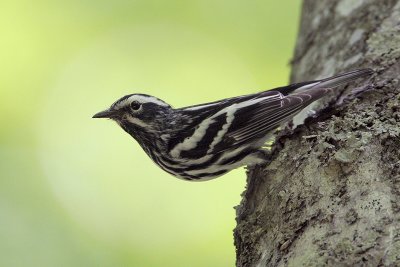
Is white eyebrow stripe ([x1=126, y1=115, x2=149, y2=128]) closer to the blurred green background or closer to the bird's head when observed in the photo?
the bird's head

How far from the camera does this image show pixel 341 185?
2.71 meters

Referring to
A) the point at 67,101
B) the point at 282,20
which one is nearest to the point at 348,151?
the point at 282,20

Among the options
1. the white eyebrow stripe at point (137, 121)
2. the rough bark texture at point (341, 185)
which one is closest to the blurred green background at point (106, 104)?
the white eyebrow stripe at point (137, 121)

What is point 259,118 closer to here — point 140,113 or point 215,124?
point 215,124

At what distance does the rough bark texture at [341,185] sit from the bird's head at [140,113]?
931mm

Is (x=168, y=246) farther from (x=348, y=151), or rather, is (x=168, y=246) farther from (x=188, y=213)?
(x=348, y=151)

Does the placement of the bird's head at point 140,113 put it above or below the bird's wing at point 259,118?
above

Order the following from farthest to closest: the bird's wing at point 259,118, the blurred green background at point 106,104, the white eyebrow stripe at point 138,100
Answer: the blurred green background at point 106,104
the white eyebrow stripe at point 138,100
the bird's wing at point 259,118

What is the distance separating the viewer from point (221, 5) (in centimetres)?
827

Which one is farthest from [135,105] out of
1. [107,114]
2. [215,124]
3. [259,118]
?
[259,118]

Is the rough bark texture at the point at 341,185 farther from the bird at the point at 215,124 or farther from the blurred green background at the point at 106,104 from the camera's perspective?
the blurred green background at the point at 106,104

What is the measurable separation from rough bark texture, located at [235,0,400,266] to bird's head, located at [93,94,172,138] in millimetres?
931

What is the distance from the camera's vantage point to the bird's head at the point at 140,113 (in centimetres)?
411

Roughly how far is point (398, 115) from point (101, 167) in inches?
208
